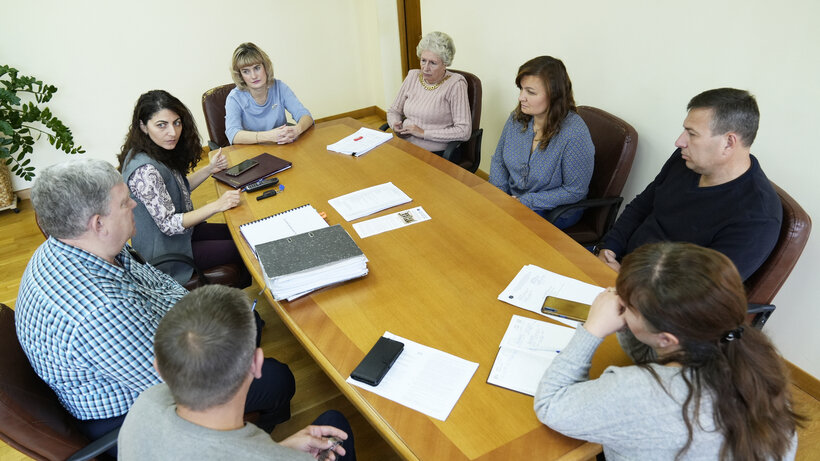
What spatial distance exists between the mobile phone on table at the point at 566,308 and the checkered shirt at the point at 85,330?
3.84 feet

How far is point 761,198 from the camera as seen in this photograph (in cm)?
162

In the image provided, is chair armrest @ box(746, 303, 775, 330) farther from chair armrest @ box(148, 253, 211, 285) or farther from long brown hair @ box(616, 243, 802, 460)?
chair armrest @ box(148, 253, 211, 285)

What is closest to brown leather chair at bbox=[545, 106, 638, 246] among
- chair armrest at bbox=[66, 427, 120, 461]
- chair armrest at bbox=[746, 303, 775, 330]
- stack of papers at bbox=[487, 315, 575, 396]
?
chair armrest at bbox=[746, 303, 775, 330]

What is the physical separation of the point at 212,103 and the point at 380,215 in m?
1.85

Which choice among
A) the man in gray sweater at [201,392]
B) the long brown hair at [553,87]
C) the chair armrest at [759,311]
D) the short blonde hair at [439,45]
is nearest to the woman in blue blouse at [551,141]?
the long brown hair at [553,87]

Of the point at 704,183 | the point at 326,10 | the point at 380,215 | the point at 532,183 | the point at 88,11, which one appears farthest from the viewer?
the point at 326,10

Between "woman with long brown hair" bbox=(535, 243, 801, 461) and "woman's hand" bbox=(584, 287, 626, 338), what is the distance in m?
0.08

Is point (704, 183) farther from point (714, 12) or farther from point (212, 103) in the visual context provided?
point (212, 103)

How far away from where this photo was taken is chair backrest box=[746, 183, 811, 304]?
156 centimetres

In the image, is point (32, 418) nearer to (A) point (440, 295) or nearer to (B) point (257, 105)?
(A) point (440, 295)

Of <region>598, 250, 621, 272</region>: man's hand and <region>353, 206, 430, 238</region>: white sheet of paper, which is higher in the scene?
<region>353, 206, 430, 238</region>: white sheet of paper

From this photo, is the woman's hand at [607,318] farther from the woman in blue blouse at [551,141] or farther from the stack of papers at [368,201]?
the woman in blue blouse at [551,141]

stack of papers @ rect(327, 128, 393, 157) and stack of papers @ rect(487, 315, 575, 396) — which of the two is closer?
stack of papers @ rect(487, 315, 575, 396)

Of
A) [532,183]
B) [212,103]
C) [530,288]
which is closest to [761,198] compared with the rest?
[530,288]
